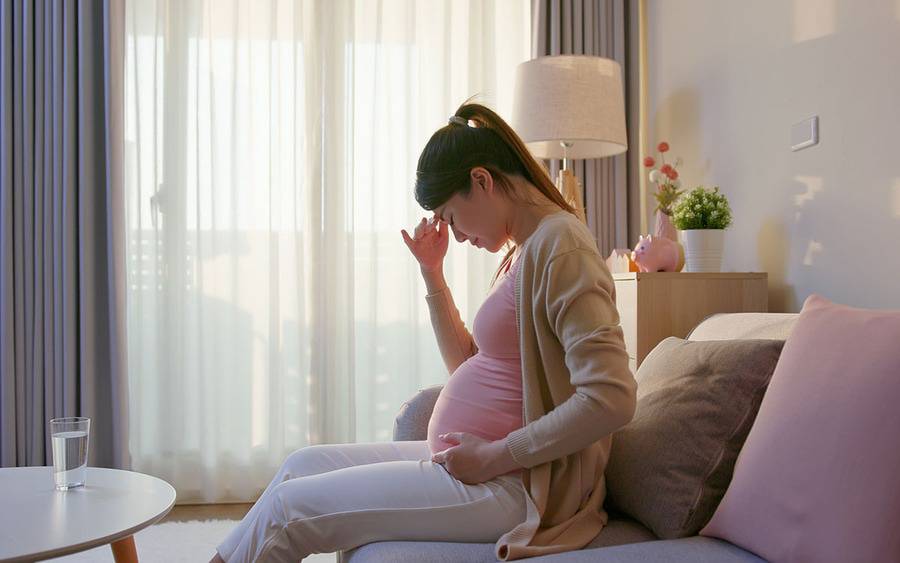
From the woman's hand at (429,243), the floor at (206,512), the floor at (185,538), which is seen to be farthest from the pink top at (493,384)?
the floor at (206,512)

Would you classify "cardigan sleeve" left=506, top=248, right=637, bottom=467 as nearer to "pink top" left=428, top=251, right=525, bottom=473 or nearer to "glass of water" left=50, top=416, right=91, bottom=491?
"pink top" left=428, top=251, right=525, bottom=473

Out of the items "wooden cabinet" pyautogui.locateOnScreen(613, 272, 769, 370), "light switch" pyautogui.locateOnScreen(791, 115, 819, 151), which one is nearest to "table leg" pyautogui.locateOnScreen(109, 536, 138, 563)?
"wooden cabinet" pyautogui.locateOnScreen(613, 272, 769, 370)

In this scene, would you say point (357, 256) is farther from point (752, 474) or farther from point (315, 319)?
point (752, 474)

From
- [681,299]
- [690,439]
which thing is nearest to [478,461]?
[690,439]

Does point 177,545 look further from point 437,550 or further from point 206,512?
point 437,550

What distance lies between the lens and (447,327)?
1726mm

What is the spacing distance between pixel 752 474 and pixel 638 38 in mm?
2580

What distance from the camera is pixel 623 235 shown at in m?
3.31

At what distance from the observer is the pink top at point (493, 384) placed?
1332 mm

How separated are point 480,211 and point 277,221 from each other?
1.97 meters

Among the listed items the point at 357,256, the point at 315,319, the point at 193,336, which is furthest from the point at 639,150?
the point at 193,336

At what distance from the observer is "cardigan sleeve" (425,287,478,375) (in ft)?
5.64

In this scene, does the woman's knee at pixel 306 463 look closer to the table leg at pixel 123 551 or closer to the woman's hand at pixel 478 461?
the woman's hand at pixel 478 461

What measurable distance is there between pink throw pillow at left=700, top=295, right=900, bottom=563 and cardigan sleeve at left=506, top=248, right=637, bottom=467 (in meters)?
0.21
